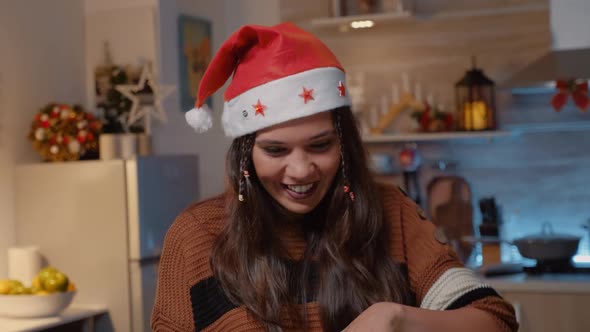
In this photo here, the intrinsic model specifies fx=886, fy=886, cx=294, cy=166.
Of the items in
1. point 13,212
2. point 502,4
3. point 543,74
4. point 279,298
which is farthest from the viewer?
point 502,4

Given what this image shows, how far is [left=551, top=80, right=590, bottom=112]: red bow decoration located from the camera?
3.82m

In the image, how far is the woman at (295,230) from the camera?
1491 millimetres

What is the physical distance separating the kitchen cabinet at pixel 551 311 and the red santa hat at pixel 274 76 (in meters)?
1.89

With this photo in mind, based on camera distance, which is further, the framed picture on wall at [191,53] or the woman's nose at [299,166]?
the framed picture on wall at [191,53]

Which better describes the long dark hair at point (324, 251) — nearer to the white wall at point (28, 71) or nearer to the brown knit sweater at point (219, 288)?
the brown knit sweater at point (219, 288)

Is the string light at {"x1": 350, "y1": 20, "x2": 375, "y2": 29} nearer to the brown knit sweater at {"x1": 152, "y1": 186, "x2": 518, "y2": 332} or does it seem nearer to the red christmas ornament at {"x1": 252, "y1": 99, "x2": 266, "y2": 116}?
the brown knit sweater at {"x1": 152, "y1": 186, "x2": 518, "y2": 332}

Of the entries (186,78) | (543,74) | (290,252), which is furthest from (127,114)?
(290,252)

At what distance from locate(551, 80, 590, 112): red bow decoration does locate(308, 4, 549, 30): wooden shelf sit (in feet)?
1.20

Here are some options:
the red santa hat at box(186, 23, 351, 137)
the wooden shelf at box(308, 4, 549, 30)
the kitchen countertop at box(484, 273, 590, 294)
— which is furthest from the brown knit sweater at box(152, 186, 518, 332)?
the wooden shelf at box(308, 4, 549, 30)

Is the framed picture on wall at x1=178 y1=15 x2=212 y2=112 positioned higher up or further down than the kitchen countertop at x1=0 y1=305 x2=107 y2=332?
higher up

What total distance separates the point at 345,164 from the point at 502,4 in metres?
2.69

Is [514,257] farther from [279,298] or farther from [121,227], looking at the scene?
[279,298]

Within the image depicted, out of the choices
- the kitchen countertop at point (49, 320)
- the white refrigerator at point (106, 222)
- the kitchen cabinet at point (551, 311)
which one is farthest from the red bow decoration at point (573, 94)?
the kitchen countertop at point (49, 320)

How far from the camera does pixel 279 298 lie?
1.53 metres
